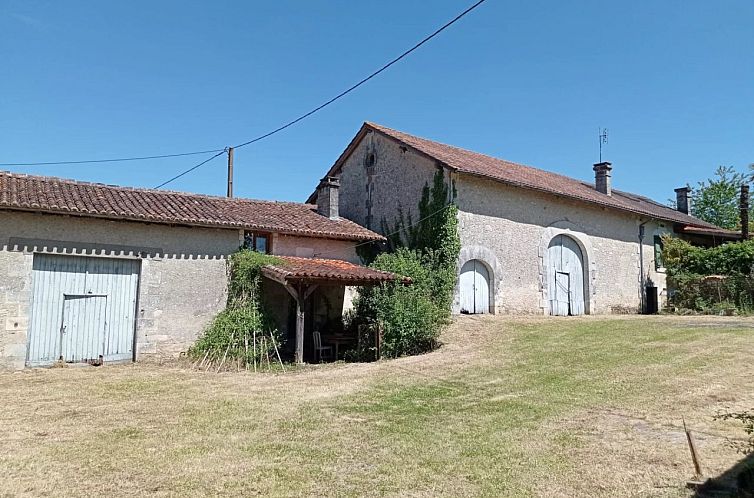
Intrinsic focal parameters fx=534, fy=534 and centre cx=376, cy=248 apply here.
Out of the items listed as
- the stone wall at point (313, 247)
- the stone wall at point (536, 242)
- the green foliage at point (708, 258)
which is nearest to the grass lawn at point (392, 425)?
the stone wall at point (313, 247)

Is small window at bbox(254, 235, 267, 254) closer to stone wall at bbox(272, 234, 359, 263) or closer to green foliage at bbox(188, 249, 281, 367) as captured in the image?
stone wall at bbox(272, 234, 359, 263)

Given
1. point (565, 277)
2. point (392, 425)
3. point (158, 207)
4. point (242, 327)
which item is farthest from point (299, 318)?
point (565, 277)

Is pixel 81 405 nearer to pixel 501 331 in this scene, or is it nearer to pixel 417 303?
pixel 417 303

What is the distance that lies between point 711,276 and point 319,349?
583 inches

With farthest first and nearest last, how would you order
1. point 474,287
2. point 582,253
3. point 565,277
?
1. point 582,253
2. point 565,277
3. point 474,287

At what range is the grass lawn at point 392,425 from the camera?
4484mm

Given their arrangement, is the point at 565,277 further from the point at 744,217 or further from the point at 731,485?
the point at 731,485

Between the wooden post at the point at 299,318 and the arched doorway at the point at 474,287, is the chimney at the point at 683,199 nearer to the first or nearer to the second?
the arched doorway at the point at 474,287

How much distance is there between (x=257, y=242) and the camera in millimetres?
13070

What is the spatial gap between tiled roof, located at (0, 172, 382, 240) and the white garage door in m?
1.05

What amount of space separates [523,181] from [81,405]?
520 inches

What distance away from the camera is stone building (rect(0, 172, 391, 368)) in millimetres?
10156

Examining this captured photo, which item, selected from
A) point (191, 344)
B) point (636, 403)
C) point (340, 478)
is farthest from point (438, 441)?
point (191, 344)

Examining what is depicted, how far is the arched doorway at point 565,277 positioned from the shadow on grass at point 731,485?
43.5ft
